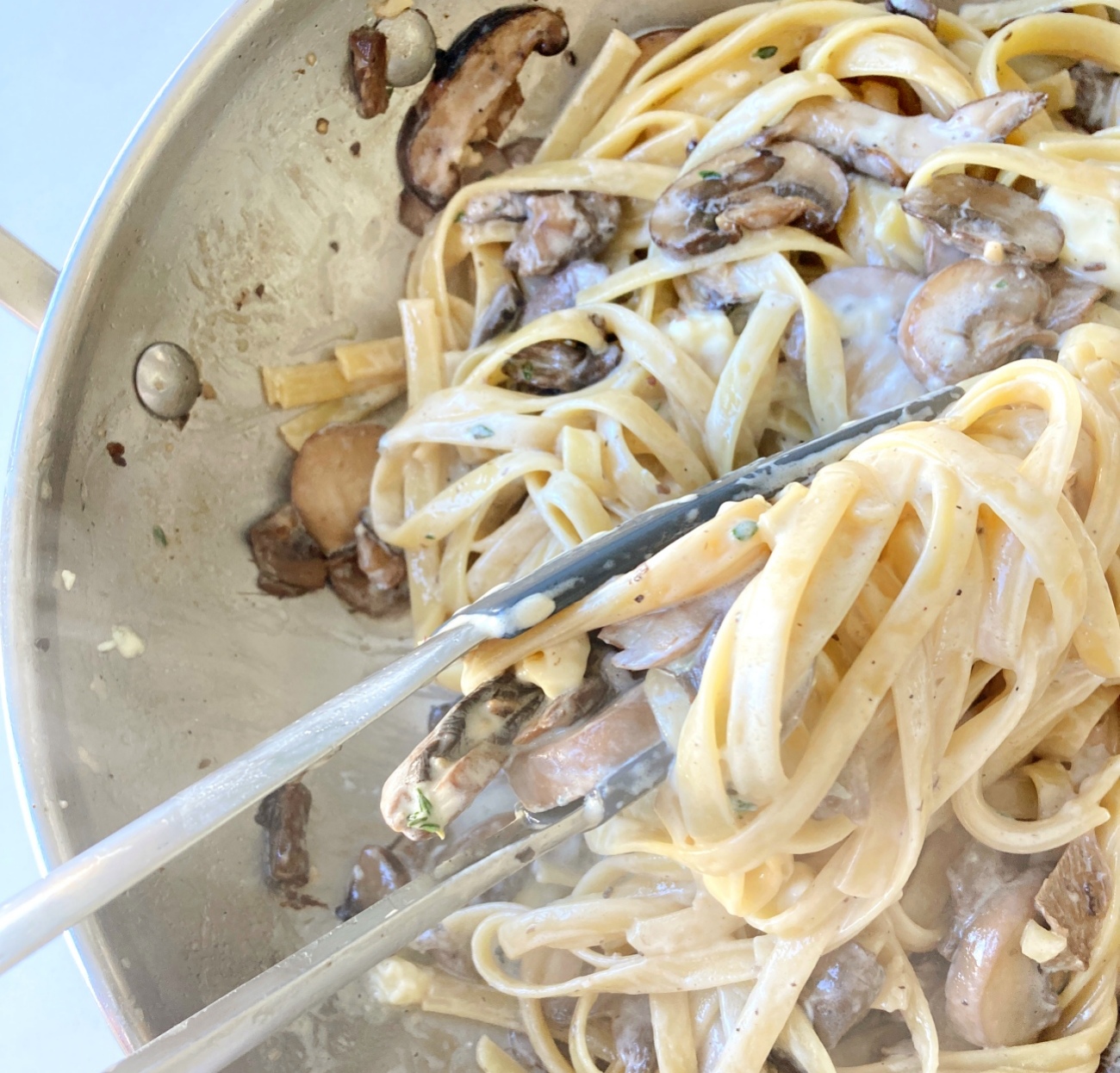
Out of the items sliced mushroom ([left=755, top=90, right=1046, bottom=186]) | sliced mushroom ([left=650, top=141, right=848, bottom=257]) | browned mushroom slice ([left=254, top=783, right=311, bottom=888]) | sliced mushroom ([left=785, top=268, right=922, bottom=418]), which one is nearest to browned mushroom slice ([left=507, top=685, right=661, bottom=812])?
browned mushroom slice ([left=254, top=783, right=311, bottom=888])

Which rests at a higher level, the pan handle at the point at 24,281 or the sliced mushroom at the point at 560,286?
the pan handle at the point at 24,281

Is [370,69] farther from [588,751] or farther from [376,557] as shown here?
[588,751]

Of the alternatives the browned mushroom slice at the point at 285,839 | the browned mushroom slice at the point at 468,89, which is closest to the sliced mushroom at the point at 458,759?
the browned mushroom slice at the point at 285,839

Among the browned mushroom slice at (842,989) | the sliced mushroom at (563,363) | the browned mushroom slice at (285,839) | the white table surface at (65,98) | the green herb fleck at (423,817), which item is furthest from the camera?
the white table surface at (65,98)

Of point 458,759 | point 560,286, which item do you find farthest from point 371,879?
point 560,286

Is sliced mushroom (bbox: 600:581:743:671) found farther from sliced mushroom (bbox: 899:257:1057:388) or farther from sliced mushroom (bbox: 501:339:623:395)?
sliced mushroom (bbox: 501:339:623:395)

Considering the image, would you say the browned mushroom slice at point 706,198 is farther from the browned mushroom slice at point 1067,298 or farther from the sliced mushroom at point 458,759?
the sliced mushroom at point 458,759

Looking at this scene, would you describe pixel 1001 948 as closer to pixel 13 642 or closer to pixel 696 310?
pixel 696 310
